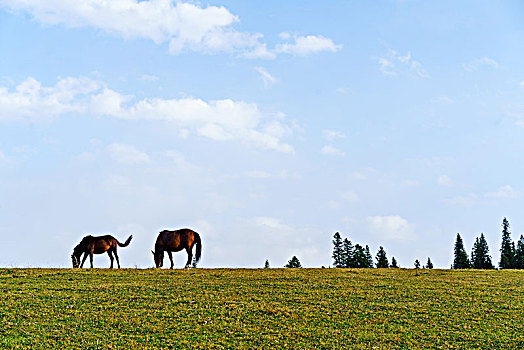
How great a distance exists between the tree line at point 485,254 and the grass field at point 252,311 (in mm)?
41849

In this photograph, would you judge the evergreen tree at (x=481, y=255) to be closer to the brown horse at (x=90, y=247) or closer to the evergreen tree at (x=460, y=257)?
the evergreen tree at (x=460, y=257)

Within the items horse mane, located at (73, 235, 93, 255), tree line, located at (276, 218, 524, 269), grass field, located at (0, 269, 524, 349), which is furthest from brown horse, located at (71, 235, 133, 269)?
tree line, located at (276, 218, 524, 269)

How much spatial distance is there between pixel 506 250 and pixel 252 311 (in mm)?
56384

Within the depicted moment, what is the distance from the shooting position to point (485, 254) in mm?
68750

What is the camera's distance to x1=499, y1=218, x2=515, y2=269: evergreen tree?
64.4m

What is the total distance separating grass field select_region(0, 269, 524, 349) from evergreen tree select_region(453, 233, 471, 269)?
150ft

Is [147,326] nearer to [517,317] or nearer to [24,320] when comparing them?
[24,320]

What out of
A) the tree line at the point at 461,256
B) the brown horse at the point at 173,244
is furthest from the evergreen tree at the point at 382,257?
the brown horse at the point at 173,244

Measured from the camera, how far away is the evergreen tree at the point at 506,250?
211ft

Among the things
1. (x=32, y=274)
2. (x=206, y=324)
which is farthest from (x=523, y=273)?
(x=32, y=274)

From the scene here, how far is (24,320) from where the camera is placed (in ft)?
52.6

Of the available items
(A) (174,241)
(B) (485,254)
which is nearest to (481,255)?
(B) (485,254)

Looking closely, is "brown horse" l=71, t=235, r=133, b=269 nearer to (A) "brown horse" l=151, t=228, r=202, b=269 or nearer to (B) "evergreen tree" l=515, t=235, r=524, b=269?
(A) "brown horse" l=151, t=228, r=202, b=269

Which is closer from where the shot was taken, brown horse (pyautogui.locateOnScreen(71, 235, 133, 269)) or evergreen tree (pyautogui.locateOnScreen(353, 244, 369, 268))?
brown horse (pyautogui.locateOnScreen(71, 235, 133, 269))
